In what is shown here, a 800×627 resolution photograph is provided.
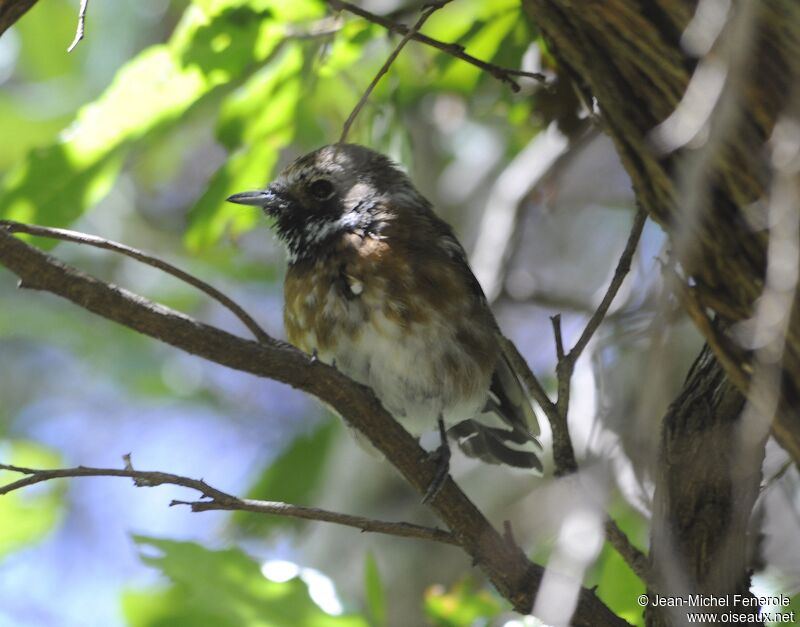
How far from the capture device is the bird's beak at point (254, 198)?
3856 mm

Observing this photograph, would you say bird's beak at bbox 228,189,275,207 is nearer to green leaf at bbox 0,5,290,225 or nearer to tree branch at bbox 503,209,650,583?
green leaf at bbox 0,5,290,225

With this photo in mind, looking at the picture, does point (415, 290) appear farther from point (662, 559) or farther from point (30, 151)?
point (662, 559)

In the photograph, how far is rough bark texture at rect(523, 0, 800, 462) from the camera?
77.0 inches

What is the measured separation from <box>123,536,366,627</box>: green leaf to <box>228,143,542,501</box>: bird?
61 centimetres

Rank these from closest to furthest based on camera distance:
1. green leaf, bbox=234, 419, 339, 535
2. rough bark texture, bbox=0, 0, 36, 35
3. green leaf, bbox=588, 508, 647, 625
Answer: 1. rough bark texture, bbox=0, 0, 36, 35
2. green leaf, bbox=588, 508, 647, 625
3. green leaf, bbox=234, 419, 339, 535

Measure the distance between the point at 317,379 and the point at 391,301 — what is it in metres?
1.04

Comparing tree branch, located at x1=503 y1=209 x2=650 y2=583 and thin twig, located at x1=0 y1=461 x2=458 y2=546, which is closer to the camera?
thin twig, located at x1=0 y1=461 x2=458 y2=546

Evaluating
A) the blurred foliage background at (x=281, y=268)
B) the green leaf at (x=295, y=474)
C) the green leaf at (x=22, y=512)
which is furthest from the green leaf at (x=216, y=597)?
the green leaf at (x=295, y=474)

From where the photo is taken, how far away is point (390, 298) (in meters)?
3.58

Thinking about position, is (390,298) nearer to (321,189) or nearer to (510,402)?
(321,189)

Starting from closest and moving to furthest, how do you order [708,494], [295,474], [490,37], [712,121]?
[712,121]
[708,494]
[490,37]
[295,474]

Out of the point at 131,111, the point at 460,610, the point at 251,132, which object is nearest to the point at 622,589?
the point at 460,610

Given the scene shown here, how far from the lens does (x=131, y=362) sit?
A: 684cm

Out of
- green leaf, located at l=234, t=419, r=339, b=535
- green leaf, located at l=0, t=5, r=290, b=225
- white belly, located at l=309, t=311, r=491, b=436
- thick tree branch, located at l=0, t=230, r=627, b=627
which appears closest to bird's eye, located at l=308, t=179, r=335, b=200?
white belly, located at l=309, t=311, r=491, b=436
